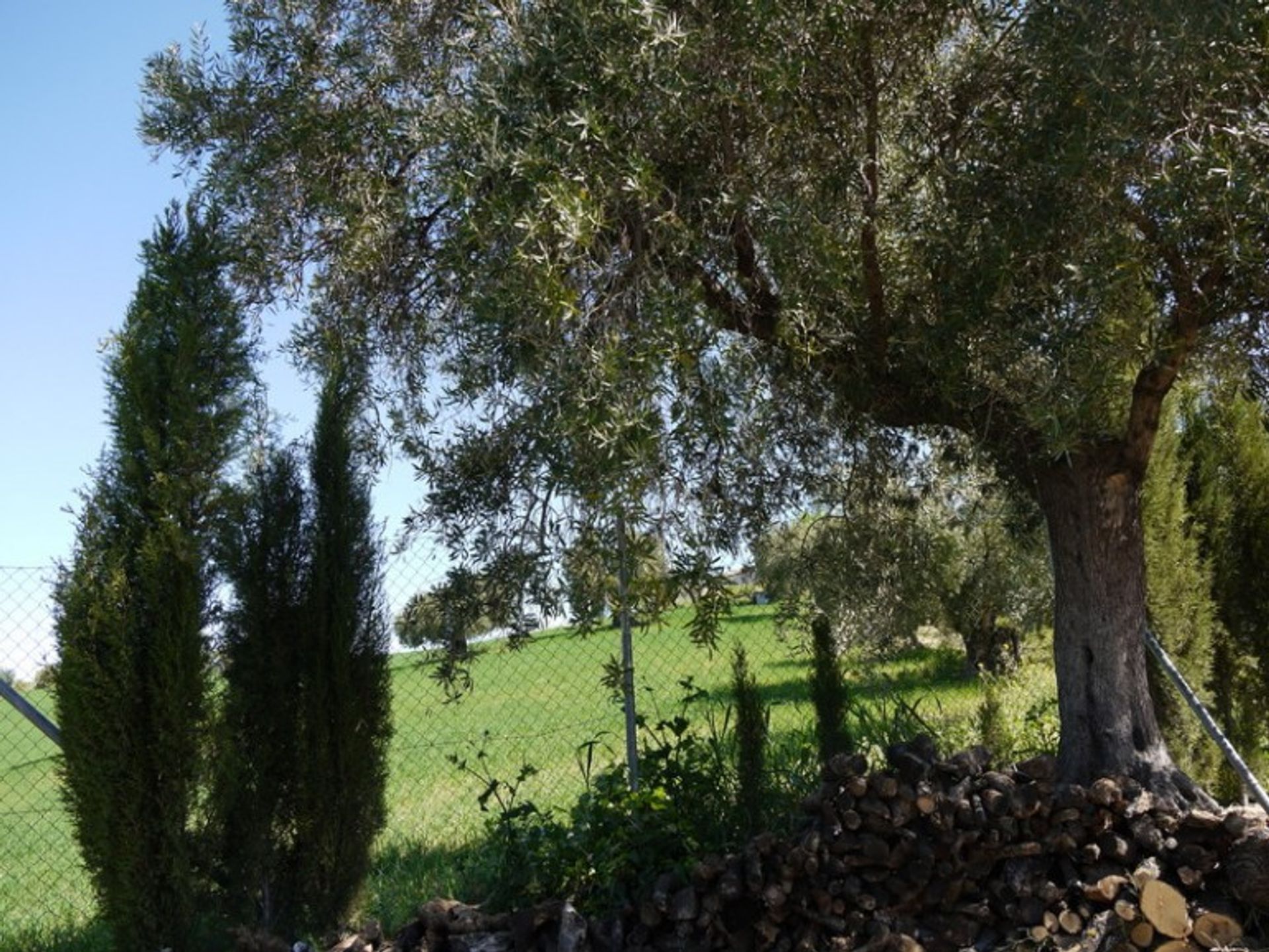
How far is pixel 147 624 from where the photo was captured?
550 centimetres

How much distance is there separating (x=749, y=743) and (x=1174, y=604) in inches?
121

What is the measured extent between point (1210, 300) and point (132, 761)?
17.1ft

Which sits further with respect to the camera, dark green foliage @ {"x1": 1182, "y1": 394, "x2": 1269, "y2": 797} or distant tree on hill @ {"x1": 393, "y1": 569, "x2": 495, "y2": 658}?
dark green foliage @ {"x1": 1182, "y1": 394, "x2": 1269, "y2": 797}

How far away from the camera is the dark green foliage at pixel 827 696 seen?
6805 mm

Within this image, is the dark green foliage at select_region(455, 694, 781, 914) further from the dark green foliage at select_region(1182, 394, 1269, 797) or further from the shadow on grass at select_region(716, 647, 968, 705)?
the dark green foliage at select_region(1182, 394, 1269, 797)

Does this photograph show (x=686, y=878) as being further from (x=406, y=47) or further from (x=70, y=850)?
(x=70, y=850)

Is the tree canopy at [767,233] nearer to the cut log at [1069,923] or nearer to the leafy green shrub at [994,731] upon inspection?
the cut log at [1069,923]

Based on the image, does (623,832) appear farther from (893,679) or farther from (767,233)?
(893,679)

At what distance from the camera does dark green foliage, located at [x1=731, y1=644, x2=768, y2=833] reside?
6117 mm

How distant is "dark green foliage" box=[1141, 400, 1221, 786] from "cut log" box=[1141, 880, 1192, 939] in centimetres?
245

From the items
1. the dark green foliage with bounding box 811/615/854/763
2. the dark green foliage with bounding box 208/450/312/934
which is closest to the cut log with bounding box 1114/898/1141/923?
the dark green foliage with bounding box 811/615/854/763

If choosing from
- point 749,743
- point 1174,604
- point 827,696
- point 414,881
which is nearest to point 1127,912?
point 749,743

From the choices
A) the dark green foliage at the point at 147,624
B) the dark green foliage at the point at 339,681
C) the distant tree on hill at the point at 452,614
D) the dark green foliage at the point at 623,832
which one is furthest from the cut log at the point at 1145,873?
the dark green foliage at the point at 147,624

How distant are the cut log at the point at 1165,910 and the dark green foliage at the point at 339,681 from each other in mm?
3589
